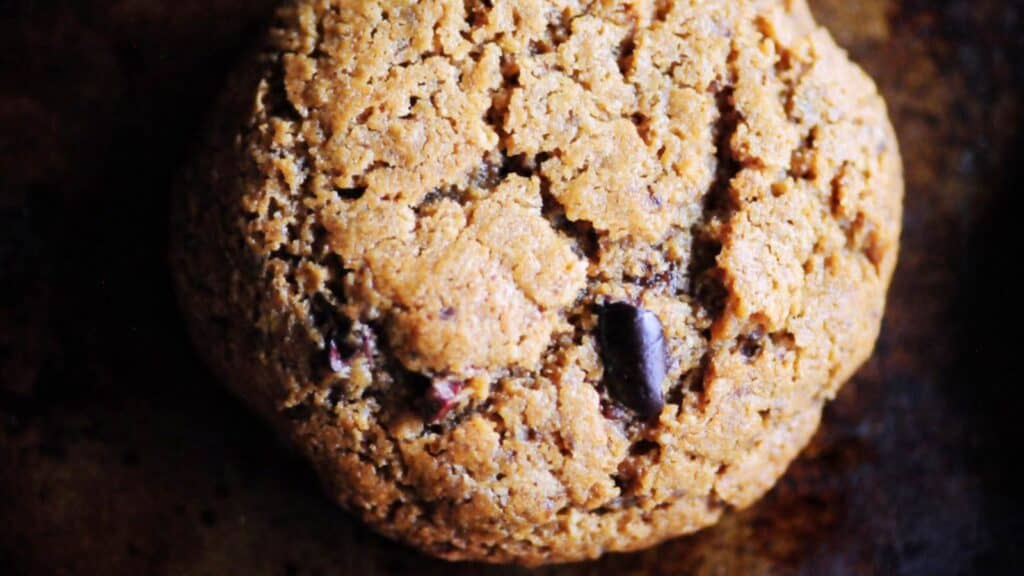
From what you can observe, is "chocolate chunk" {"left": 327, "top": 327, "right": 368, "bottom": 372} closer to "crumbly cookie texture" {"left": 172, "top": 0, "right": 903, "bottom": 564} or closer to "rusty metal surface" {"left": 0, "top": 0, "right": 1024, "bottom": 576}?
"crumbly cookie texture" {"left": 172, "top": 0, "right": 903, "bottom": 564}

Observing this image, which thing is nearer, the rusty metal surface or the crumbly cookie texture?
the crumbly cookie texture

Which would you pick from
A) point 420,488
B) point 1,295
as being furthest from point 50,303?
point 420,488

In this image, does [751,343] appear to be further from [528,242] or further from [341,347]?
[341,347]

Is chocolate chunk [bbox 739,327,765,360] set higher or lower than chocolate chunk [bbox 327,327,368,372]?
lower

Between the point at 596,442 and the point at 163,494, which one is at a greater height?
the point at 596,442

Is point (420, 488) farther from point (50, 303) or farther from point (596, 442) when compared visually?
point (50, 303)

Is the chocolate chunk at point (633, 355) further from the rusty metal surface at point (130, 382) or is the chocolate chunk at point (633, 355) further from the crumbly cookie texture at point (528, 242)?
the rusty metal surface at point (130, 382)

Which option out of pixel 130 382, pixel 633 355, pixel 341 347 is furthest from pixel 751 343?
pixel 130 382

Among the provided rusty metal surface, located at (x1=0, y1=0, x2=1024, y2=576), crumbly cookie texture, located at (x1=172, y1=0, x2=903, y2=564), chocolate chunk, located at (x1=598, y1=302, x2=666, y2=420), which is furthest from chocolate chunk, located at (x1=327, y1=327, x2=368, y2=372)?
rusty metal surface, located at (x1=0, y1=0, x2=1024, y2=576)
